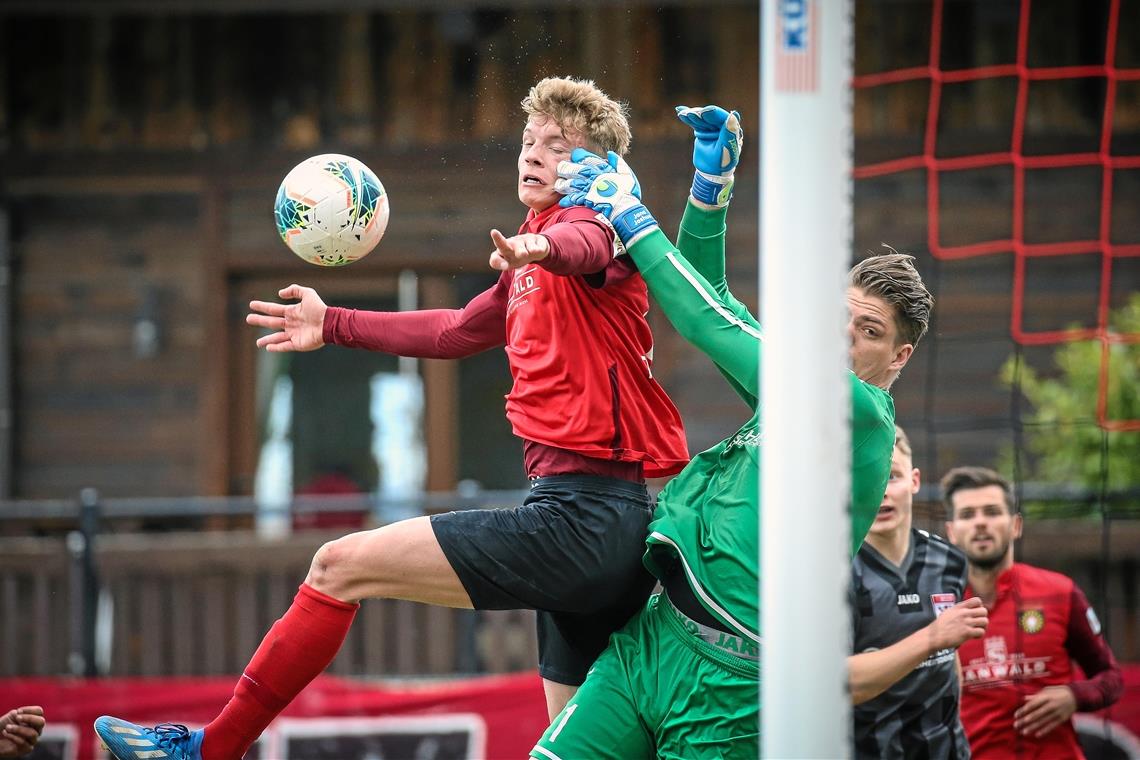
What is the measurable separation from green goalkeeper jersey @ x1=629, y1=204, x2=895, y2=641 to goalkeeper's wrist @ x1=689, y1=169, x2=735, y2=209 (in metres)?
0.33

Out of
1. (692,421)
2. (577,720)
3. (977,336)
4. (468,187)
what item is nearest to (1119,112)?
(977,336)

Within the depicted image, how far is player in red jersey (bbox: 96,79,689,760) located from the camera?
335 centimetres

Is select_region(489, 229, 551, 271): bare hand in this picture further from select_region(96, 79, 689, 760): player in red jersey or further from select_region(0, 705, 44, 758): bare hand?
select_region(0, 705, 44, 758): bare hand

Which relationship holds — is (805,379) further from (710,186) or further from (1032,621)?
(1032,621)

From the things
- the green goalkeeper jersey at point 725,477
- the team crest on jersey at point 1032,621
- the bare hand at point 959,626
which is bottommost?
the team crest on jersey at point 1032,621

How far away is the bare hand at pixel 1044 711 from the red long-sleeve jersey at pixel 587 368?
211 cm

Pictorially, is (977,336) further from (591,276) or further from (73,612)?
(591,276)

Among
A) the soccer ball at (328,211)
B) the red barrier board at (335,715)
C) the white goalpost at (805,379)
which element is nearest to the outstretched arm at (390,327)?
the soccer ball at (328,211)

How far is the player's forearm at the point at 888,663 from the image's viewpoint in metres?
3.53

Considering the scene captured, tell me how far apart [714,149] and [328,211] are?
1.02 m

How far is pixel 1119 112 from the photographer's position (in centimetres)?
995

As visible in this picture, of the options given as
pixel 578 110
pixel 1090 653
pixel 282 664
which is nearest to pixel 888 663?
pixel 282 664

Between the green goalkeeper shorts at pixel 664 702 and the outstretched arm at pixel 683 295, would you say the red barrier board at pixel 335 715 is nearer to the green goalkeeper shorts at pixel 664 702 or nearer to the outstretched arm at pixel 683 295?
the green goalkeeper shorts at pixel 664 702

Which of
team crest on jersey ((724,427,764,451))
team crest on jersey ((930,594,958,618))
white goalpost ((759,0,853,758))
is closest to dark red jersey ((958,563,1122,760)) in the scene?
team crest on jersey ((930,594,958,618))
